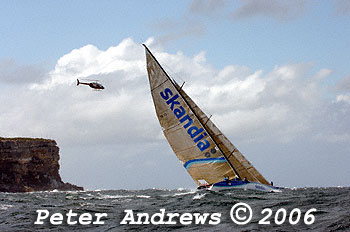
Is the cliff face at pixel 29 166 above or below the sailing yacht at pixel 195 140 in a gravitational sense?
above

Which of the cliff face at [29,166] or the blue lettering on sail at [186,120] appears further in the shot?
the cliff face at [29,166]

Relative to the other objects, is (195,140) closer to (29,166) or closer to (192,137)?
(192,137)

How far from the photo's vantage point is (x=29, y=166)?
106438 mm

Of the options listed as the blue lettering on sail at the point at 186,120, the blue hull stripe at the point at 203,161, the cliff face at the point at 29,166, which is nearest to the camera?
the blue hull stripe at the point at 203,161

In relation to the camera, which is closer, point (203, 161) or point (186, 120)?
point (203, 161)

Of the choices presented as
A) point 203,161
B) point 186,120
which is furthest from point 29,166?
point 203,161

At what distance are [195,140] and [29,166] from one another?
82.5 meters

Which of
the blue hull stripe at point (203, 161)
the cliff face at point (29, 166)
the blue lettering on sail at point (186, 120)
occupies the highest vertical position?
the cliff face at point (29, 166)

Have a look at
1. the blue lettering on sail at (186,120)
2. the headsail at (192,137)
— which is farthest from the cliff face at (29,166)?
the blue lettering on sail at (186,120)

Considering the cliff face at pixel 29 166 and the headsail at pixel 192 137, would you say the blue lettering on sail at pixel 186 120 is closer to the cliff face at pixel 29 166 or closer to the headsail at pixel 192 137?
the headsail at pixel 192 137

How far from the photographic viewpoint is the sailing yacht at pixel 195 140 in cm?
3456

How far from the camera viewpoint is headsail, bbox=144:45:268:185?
34.6m

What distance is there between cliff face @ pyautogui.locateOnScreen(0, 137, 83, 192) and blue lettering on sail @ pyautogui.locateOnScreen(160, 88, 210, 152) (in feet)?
259

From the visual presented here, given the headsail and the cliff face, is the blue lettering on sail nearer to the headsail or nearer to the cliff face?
the headsail
